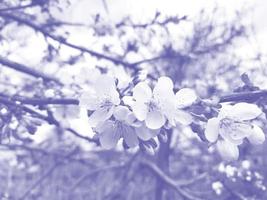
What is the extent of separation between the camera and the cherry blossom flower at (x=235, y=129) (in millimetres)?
1618

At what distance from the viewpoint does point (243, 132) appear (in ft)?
5.43

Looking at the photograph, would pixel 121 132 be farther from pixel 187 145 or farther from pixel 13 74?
pixel 187 145

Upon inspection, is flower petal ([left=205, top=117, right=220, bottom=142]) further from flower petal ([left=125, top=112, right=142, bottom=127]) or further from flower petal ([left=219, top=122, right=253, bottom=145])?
flower petal ([left=125, top=112, right=142, bottom=127])

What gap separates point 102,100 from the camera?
5.37 ft

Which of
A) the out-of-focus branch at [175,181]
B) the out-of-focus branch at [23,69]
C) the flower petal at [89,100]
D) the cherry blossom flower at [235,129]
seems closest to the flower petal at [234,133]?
the cherry blossom flower at [235,129]

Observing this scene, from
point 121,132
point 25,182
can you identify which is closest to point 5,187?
point 25,182

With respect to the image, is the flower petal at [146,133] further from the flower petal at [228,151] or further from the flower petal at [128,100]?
the flower petal at [228,151]

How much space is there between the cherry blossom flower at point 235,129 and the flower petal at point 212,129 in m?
0.02

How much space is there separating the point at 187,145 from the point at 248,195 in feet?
7.37

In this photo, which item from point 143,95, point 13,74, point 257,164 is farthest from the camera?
point 257,164

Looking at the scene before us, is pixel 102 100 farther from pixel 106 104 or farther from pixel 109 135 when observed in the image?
pixel 109 135

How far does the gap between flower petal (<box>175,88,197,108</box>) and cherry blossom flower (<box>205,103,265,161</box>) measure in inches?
4.5

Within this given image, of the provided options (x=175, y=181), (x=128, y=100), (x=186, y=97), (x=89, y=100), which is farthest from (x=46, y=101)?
(x=175, y=181)

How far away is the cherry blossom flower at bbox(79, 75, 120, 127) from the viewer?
1.58 metres
